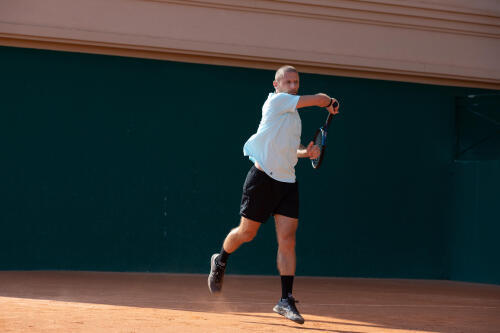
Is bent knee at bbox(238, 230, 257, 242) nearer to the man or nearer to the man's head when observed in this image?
the man

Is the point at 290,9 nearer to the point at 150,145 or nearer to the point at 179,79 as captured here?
the point at 179,79

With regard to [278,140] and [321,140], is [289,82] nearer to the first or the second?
[278,140]

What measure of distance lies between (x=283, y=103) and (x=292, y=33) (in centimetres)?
443

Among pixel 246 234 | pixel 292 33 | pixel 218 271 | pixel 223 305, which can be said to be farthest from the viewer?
pixel 292 33

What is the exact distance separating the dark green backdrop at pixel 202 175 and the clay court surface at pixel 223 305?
52cm

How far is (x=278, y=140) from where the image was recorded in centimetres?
554

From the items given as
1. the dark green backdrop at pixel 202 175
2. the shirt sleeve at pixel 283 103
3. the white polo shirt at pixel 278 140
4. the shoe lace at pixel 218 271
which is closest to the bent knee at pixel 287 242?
the white polo shirt at pixel 278 140

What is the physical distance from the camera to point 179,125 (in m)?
9.50

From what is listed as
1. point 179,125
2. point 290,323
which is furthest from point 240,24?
point 290,323

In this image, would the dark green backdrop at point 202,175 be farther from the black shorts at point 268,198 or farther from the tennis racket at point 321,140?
the black shorts at point 268,198

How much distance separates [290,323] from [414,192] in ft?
18.2

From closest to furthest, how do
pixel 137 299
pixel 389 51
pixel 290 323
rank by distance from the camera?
pixel 290 323, pixel 137 299, pixel 389 51

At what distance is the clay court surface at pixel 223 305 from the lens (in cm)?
506

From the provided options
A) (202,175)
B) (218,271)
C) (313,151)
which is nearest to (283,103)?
(313,151)
